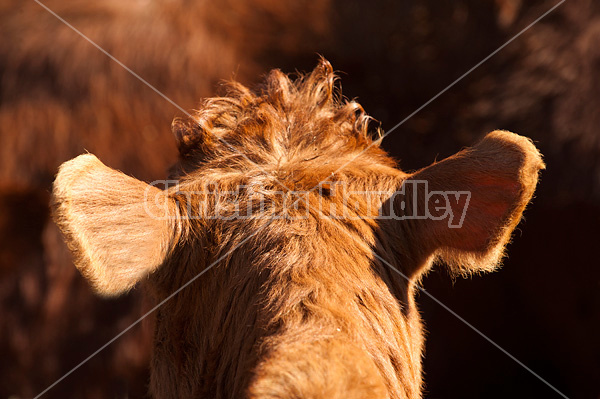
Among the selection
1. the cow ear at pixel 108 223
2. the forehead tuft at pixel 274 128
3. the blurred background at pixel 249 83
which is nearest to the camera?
the cow ear at pixel 108 223

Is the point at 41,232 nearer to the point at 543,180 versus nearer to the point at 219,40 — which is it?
the point at 219,40

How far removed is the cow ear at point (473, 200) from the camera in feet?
6.56

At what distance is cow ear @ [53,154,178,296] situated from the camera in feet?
6.21

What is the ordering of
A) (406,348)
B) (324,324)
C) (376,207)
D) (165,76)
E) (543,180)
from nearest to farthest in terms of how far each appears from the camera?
1. (324,324)
2. (406,348)
3. (376,207)
4. (543,180)
5. (165,76)

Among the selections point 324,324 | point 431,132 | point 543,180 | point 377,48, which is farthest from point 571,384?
point 324,324

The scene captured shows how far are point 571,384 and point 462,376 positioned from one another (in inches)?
26.0

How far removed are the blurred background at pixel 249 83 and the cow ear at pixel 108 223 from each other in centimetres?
205

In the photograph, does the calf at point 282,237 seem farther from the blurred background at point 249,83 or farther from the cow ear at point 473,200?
the blurred background at point 249,83

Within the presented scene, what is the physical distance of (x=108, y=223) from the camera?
78.0 inches

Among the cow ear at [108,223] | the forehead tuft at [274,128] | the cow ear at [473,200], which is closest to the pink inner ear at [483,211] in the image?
the cow ear at [473,200]

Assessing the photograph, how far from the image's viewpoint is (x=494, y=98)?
4.18 meters

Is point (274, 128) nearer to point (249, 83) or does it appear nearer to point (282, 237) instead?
point (282, 237)

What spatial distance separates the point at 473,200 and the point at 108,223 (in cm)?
113

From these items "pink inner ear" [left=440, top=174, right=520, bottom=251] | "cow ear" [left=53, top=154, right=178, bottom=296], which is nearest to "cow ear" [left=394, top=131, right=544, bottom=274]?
"pink inner ear" [left=440, top=174, right=520, bottom=251]
